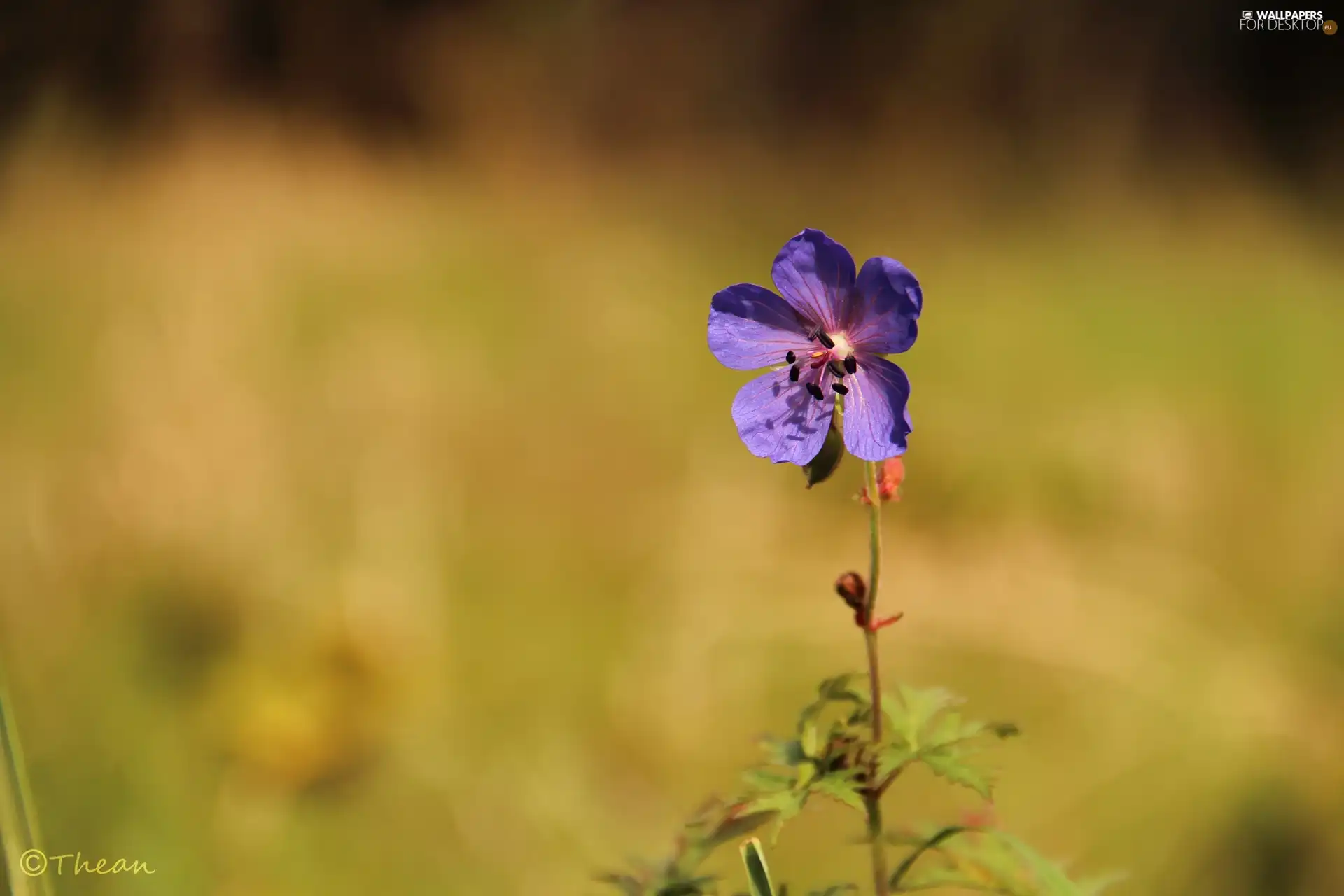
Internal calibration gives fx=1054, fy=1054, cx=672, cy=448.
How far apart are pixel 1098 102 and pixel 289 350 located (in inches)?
53.6

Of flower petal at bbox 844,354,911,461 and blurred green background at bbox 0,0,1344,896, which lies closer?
flower petal at bbox 844,354,911,461

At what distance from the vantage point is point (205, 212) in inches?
67.7

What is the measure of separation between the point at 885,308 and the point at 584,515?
3.46 ft

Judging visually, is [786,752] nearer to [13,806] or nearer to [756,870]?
[756,870]

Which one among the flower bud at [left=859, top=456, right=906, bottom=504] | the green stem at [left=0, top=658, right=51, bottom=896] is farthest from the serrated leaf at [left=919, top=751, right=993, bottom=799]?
the green stem at [left=0, top=658, right=51, bottom=896]

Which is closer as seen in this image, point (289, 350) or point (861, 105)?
point (289, 350)

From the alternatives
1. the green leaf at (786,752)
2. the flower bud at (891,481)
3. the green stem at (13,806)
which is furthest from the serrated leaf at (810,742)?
the green stem at (13,806)

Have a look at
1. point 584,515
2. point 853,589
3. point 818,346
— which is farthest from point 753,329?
point 584,515

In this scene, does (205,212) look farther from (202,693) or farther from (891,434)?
(891,434)

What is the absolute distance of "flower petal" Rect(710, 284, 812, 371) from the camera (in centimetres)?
56

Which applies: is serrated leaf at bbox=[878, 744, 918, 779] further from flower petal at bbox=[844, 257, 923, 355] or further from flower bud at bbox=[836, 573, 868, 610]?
flower petal at bbox=[844, 257, 923, 355]

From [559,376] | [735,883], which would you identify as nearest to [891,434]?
[735,883]

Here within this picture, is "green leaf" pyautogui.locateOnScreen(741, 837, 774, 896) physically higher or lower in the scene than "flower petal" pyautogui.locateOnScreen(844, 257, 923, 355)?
lower

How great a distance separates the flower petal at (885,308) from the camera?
0.50 metres
